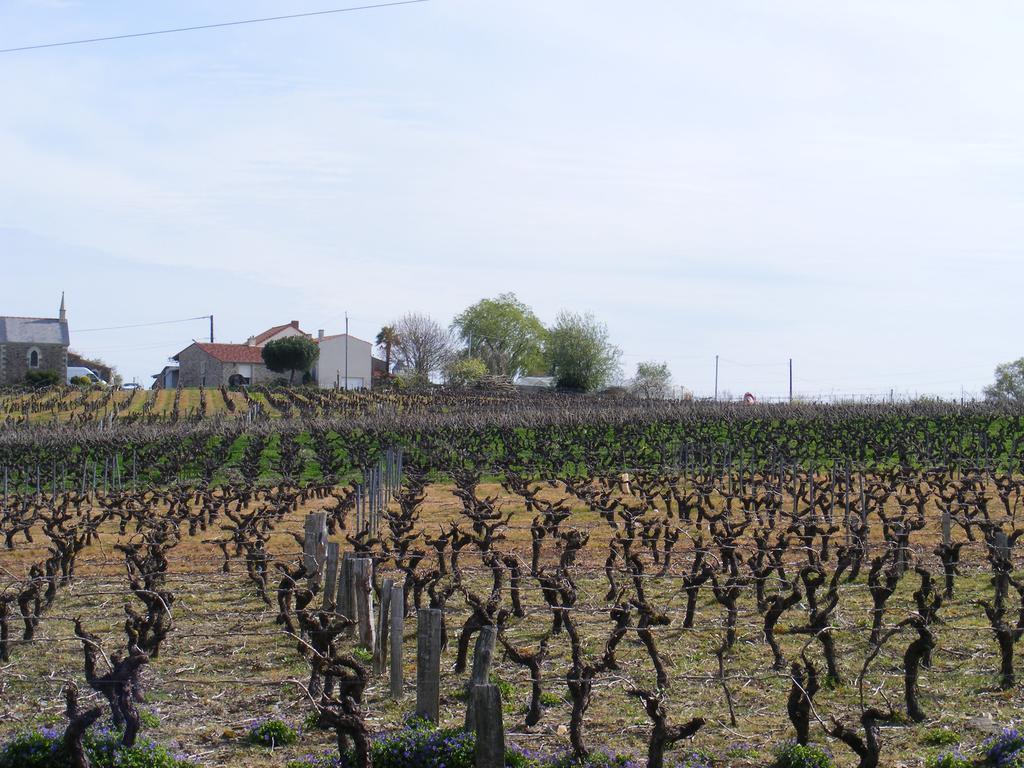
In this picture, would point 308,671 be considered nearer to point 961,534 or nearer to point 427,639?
point 427,639

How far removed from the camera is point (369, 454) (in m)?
35.3

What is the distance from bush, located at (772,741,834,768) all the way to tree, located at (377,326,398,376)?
83006mm

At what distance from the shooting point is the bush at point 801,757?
24.7ft

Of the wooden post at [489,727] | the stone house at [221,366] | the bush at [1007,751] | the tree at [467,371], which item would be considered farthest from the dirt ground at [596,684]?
the stone house at [221,366]

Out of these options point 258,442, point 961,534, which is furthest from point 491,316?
point 961,534

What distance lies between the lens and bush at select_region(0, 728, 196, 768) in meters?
7.50

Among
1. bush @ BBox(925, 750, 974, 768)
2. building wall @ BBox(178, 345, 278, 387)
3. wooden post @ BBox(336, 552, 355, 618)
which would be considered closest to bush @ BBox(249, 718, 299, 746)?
wooden post @ BBox(336, 552, 355, 618)

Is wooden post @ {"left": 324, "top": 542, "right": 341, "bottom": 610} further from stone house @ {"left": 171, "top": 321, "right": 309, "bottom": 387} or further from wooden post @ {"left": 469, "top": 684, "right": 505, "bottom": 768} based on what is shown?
stone house @ {"left": 171, "top": 321, "right": 309, "bottom": 387}

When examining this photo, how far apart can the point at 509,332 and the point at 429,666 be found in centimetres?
9023

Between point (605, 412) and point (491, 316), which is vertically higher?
point (491, 316)

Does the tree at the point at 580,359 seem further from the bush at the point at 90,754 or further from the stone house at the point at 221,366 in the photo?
the bush at the point at 90,754

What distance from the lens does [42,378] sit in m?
71.4

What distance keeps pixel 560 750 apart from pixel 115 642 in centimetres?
591

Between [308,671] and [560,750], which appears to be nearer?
[560,750]
